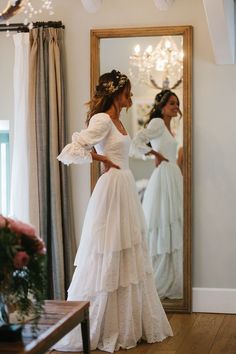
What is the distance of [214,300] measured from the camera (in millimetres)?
5219

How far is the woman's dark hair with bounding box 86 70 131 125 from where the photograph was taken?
451 cm

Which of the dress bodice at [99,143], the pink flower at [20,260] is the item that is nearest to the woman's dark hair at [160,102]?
the dress bodice at [99,143]

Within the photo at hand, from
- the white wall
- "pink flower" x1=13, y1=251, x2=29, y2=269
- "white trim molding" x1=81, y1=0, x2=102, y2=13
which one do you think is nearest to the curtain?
the white wall

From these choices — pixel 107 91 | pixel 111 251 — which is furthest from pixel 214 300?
pixel 107 91

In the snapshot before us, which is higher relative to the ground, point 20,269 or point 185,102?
point 185,102

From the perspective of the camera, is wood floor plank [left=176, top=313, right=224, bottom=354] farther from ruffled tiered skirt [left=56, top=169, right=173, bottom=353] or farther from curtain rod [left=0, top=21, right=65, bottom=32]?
curtain rod [left=0, top=21, right=65, bottom=32]

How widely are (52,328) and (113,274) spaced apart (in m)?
1.37

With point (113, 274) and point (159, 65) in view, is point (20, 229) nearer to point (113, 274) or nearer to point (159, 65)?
point (113, 274)

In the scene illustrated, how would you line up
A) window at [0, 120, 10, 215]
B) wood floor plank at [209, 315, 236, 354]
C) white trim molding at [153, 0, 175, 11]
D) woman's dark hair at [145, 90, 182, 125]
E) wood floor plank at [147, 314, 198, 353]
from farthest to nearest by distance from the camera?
window at [0, 120, 10, 215]
woman's dark hair at [145, 90, 182, 125]
white trim molding at [153, 0, 175, 11]
wood floor plank at [147, 314, 198, 353]
wood floor plank at [209, 315, 236, 354]

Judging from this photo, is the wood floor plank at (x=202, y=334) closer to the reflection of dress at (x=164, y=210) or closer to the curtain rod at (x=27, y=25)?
the reflection of dress at (x=164, y=210)

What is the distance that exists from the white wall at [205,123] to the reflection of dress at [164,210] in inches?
5.0

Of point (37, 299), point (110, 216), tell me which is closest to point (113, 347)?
point (110, 216)

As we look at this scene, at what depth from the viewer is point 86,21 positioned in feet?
17.4

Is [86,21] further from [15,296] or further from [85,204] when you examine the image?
[15,296]
